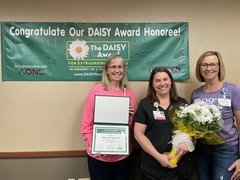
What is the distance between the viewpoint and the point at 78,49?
256cm

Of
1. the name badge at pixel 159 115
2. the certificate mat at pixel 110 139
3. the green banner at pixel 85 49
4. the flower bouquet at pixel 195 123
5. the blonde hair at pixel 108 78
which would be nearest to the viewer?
the flower bouquet at pixel 195 123

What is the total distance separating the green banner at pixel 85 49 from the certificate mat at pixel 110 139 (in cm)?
63

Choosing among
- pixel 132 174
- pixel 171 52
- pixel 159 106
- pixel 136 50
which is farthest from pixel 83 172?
pixel 171 52

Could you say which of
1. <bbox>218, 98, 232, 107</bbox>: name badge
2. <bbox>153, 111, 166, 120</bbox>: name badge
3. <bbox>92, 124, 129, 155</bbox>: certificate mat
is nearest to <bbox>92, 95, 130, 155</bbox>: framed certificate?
<bbox>92, 124, 129, 155</bbox>: certificate mat

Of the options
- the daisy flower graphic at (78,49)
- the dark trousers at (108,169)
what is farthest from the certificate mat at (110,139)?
the daisy flower graphic at (78,49)

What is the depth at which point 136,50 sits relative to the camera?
8.54 ft

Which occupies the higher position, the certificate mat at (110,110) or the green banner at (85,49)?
the green banner at (85,49)

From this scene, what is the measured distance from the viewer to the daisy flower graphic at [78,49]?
2562 mm

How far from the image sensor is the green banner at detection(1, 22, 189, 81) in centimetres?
254

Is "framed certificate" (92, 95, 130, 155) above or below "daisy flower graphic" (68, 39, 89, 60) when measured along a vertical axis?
below

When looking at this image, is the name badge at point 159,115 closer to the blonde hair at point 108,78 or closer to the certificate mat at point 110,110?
the certificate mat at point 110,110

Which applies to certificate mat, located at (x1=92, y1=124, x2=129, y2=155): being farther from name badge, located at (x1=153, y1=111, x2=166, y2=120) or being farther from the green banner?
the green banner

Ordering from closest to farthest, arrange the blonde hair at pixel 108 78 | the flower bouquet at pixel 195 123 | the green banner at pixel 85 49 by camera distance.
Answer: the flower bouquet at pixel 195 123 < the blonde hair at pixel 108 78 < the green banner at pixel 85 49

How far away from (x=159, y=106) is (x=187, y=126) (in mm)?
274
